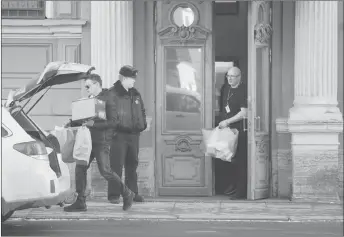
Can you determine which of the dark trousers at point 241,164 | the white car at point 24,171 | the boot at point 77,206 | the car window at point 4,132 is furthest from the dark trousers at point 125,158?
the car window at point 4,132

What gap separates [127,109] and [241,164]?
217 centimetres

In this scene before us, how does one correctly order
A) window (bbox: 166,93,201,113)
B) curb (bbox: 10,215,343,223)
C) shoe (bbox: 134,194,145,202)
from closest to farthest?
curb (bbox: 10,215,343,223)
shoe (bbox: 134,194,145,202)
window (bbox: 166,93,201,113)

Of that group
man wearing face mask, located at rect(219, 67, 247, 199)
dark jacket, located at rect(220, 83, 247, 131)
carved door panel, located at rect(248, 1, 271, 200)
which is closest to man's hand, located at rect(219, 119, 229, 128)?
man wearing face mask, located at rect(219, 67, 247, 199)

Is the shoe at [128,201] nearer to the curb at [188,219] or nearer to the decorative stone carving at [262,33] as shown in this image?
the curb at [188,219]

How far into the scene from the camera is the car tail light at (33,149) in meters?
10.4

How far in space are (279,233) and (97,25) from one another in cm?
478

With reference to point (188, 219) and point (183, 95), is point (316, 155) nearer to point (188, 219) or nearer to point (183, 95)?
point (183, 95)

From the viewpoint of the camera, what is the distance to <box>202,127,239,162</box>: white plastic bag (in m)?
14.5

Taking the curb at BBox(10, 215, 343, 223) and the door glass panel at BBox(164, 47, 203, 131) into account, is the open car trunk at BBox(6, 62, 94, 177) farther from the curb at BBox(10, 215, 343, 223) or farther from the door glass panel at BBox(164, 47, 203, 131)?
the door glass panel at BBox(164, 47, 203, 131)

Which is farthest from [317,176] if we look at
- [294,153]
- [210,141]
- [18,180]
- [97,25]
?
[18,180]

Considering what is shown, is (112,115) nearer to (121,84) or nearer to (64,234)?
(121,84)

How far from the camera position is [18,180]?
10.4m

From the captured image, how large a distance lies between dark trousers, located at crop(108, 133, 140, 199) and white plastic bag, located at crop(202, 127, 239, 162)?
3.98 feet

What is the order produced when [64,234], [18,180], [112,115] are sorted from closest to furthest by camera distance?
[18,180]
[64,234]
[112,115]
